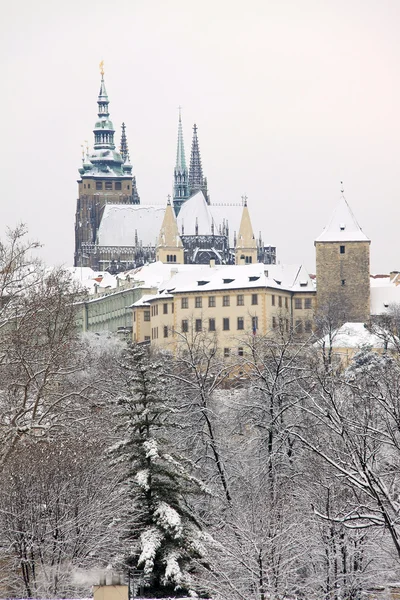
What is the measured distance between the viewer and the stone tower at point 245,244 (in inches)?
7210

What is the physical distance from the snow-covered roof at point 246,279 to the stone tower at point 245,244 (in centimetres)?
3742

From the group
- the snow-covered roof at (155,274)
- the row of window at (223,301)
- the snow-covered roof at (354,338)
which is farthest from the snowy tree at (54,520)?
the snow-covered roof at (155,274)

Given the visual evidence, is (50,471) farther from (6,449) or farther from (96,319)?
(96,319)

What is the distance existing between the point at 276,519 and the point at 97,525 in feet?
13.4

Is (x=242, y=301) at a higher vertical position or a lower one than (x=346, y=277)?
lower

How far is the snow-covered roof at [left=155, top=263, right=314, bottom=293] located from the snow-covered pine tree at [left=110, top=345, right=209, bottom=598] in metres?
97.9

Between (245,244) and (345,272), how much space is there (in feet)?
164

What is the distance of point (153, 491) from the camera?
3822 cm

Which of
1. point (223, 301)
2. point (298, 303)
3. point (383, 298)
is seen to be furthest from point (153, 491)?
point (298, 303)

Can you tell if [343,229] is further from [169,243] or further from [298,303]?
[169,243]

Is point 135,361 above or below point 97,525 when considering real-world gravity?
above

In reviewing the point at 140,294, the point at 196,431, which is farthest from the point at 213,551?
the point at 140,294

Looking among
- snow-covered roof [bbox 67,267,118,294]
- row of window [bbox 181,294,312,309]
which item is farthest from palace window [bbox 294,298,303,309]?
snow-covered roof [bbox 67,267,118,294]

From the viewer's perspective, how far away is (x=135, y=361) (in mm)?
39375
